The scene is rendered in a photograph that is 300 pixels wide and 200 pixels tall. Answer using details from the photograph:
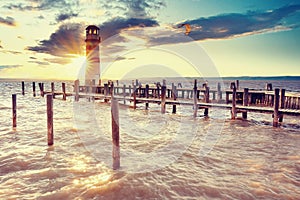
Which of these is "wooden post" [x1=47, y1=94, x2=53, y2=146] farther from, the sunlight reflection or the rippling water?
the sunlight reflection

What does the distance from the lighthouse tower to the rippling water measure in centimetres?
1629

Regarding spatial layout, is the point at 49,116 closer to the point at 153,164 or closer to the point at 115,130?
the point at 115,130

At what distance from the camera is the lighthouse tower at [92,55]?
26009 mm

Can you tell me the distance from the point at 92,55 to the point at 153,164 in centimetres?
2220

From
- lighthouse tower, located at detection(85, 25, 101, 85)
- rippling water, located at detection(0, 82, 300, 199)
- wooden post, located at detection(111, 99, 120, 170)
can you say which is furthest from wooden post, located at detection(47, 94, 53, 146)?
lighthouse tower, located at detection(85, 25, 101, 85)

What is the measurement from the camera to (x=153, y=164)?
260 inches

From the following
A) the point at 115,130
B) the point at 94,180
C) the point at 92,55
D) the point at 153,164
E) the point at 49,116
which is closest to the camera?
the point at 94,180

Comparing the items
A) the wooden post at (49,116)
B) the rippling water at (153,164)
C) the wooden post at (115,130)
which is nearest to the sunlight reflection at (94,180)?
the rippling water at (153,164)

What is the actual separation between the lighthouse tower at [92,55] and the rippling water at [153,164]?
16.3m

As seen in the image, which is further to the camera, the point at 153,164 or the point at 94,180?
the point at 153,164

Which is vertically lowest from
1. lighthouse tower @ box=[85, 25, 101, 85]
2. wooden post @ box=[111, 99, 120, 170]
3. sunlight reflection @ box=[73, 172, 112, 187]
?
sunlight reflection @ box=[73, 172, 112, 187]

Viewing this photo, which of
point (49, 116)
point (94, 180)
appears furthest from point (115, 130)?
point (49, 116)

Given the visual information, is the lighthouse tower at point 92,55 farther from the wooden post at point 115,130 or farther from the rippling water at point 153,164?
the wooden post at point 115,130

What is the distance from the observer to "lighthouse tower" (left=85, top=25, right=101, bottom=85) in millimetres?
26009
